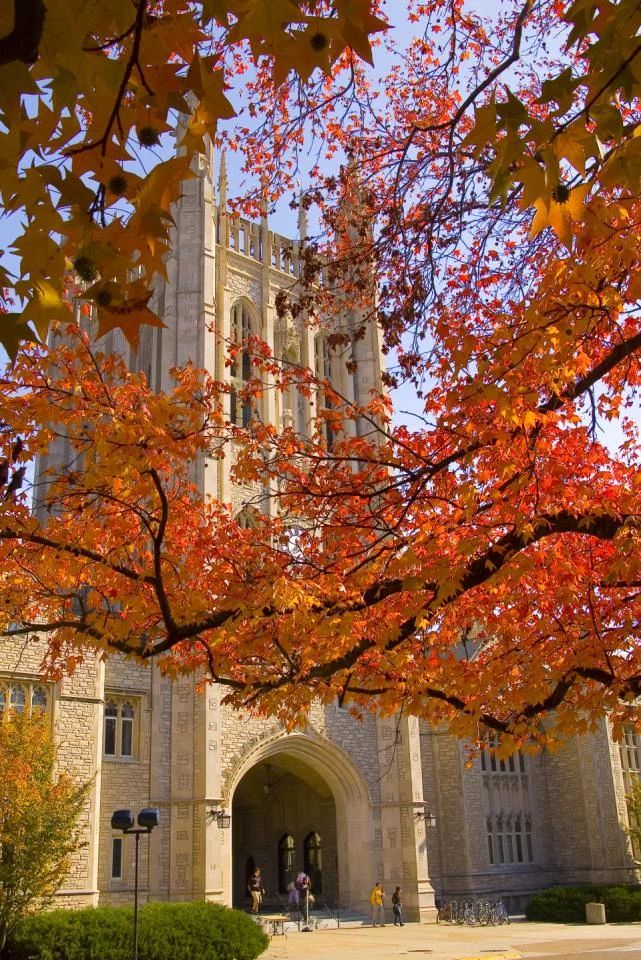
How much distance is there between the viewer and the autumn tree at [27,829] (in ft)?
48.7

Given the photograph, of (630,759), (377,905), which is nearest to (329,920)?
(377,905)

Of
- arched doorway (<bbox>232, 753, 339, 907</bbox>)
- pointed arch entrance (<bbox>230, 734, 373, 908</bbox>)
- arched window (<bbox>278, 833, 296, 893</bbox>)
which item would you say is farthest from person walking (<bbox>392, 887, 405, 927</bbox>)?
arched window (<bbox>278, 833, 296, 893</bbox>)

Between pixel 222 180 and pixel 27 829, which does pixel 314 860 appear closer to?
pixel 27 829

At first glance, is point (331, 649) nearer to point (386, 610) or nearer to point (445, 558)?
point (386, 610)

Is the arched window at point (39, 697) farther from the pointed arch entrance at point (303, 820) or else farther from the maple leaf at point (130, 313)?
the maple leaf at point (130, 313)

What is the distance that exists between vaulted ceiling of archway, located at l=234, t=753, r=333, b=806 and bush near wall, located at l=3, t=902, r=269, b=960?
9.28 m

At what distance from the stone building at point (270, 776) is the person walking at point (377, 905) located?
0.94 metres

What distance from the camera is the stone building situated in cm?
2050

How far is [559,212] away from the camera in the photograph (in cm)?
304

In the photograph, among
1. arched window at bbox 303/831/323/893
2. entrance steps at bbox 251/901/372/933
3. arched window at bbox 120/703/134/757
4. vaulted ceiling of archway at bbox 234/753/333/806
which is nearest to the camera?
arched window at bbox 120/703/134/757

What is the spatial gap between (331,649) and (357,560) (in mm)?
1984

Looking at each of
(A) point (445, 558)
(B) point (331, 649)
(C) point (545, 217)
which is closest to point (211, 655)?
(B) point (331, 649)

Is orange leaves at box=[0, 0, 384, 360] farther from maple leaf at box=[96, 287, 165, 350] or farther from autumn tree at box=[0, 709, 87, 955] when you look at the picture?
autumn tree at box=[0, 709, 87, 955]

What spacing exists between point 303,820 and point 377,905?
5335 mm
